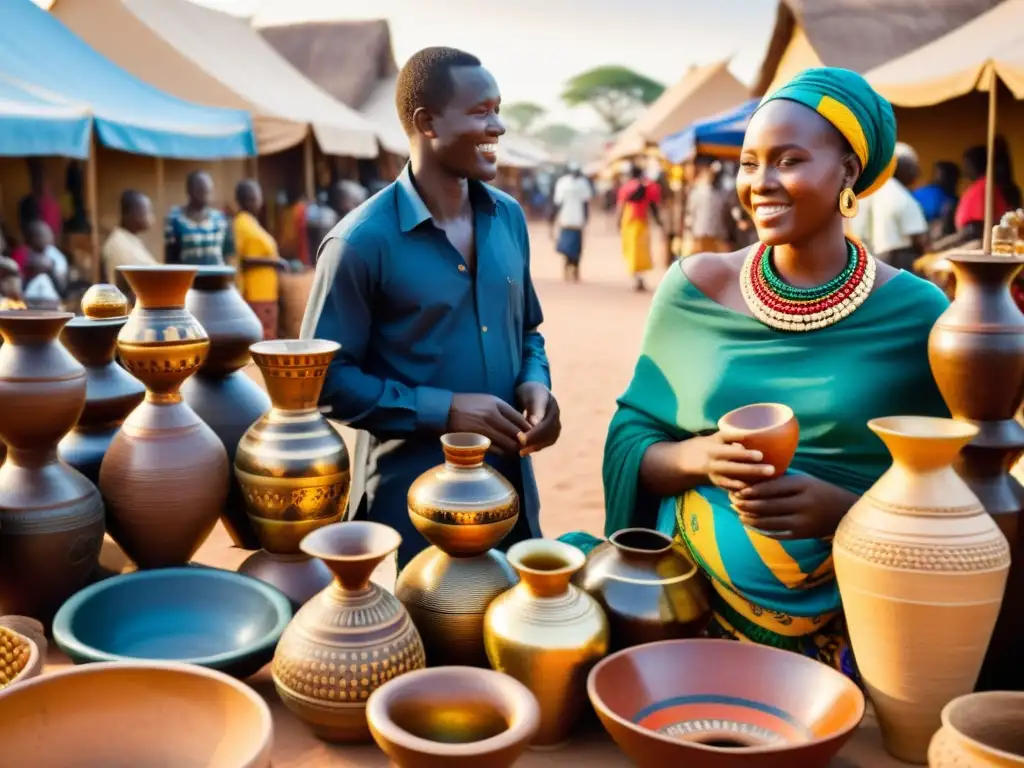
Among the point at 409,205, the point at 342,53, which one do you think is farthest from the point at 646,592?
the point at 342,53

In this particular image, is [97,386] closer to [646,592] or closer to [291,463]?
[291,463]

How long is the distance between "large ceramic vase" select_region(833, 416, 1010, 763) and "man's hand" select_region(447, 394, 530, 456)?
882 mm

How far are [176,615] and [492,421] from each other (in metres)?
0.76

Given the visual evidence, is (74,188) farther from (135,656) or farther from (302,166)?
(135,656)

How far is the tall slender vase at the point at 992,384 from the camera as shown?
1.56 m

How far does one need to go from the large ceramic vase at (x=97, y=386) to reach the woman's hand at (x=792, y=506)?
144 cm

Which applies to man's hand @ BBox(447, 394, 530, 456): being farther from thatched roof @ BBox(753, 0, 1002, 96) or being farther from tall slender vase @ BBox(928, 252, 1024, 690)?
thatched roof @ BBox(753, 0, 1002, 96)

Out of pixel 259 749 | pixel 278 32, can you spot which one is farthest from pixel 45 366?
pixel 278 32

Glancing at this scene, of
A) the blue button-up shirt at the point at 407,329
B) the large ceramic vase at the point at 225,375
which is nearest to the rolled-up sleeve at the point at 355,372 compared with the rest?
the blue button-up shirt at the point at 407,329

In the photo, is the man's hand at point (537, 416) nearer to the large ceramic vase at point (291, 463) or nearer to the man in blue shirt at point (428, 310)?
the man in blue shirt at point (428, 310)

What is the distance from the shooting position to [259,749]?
1.19 metres

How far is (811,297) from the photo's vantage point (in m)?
1.88

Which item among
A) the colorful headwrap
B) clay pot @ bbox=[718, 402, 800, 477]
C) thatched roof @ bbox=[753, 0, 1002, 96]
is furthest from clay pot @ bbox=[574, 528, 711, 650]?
thatched roof @ bbox=[753, 0, 1002, 96]

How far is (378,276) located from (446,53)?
22.3 inches
